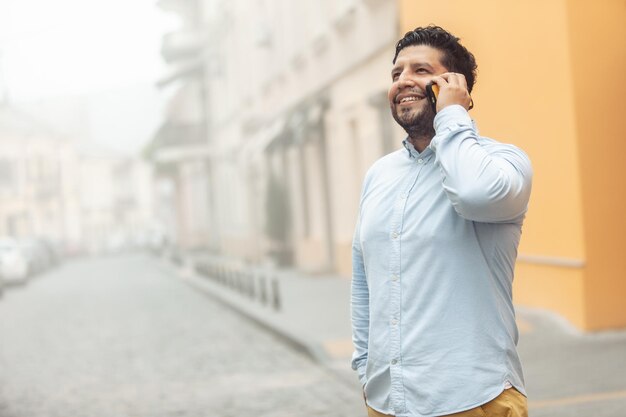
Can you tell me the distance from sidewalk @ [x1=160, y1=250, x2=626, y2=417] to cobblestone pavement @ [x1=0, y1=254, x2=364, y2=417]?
0.22 metres

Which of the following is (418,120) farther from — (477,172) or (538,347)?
(538,347)

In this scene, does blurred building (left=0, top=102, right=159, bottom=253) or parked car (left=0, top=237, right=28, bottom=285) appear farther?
blurred building (left=0, top=102, right=159, bottom=253)

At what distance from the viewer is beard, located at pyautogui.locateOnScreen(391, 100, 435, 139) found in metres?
2.72

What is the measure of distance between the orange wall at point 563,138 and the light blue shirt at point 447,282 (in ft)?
→ 21.9

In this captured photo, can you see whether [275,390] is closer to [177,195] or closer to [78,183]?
[177,195]

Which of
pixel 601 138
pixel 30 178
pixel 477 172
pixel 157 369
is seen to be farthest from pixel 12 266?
pixel 30 178

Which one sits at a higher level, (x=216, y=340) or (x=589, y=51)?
(x=589, y=51)

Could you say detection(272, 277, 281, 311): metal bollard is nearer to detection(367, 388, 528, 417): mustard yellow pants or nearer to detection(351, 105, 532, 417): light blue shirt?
detection(351, 105, 532, 417): light blue shirt

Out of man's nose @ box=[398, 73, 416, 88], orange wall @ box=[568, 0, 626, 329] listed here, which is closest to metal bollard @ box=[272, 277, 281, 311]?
orange wall @ box=[568, 0, 626, 329]

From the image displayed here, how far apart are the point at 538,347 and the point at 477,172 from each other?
714cm

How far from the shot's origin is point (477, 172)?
8.16ft

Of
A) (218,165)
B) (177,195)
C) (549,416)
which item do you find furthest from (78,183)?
(549,416)

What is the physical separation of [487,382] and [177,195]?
2317 inches

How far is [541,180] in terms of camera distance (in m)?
10.9
